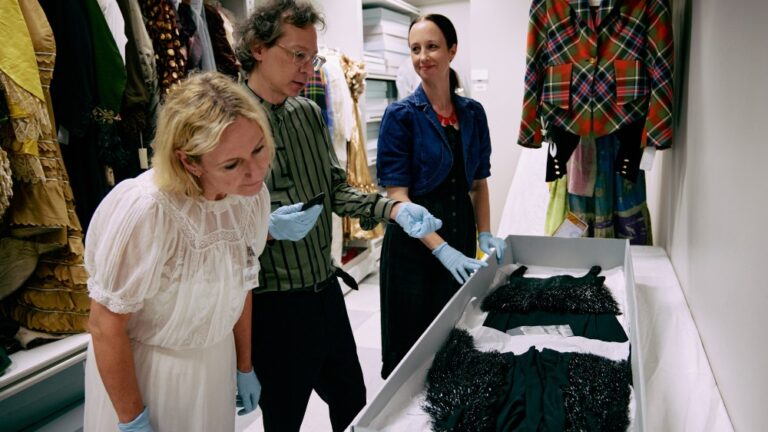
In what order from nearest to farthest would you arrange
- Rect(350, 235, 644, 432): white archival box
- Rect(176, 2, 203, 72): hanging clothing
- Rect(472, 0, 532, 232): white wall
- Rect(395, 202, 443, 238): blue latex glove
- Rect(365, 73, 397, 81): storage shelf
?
1. Rect(350, 235, 644, 432): white archival box
2. Rect(395, 202, 443, 238): blue latex glove
3. Rect(176, 2, 203, 72): hanging clothing
4. Rect(472, 0, 532, 232): white wall
5. Rect(365, 73, 397, 81): storage shelf

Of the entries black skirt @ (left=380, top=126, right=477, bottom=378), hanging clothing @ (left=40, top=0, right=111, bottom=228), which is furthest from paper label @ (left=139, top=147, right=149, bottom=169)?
black skirt @ (left=380, top=126, right=477, bottom=378)

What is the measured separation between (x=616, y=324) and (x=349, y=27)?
3161mm

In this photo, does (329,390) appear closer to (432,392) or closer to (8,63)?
(432,392)

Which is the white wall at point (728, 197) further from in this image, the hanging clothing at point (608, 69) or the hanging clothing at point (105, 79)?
the hanging clothing at point (105, 79)

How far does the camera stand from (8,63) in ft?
4.87

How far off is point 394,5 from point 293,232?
3490 millimetres

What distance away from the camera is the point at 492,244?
187cm

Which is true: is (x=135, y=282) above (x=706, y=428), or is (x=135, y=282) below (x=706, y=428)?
above

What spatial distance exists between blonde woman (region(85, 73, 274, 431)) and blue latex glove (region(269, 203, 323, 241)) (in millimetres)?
122

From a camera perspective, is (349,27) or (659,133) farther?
(349,27)

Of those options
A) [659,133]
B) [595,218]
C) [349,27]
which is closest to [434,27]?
[659,133]

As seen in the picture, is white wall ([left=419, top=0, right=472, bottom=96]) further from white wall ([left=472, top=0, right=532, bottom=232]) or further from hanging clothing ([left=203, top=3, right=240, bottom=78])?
hanging clothing ([left=203, top=3, right=240, bottom=78])

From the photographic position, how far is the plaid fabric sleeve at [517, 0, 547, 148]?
6.81 feet

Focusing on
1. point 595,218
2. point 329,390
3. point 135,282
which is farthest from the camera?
point 595,218
